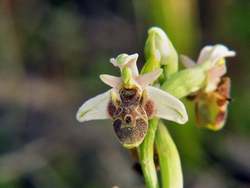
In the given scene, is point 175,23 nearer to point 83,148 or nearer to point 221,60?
point 83,148

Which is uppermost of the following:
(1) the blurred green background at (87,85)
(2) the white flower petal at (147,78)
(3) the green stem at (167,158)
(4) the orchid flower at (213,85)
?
(2) the white flower petal at (147,78)

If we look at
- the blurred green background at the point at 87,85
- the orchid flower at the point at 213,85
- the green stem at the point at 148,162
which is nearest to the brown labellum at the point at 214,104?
the orchid flower at the point at 213,85

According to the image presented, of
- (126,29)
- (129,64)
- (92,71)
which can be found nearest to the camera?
(129,64)

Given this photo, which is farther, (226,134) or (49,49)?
(49,49)

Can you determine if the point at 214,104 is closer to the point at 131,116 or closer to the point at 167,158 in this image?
the point at 167,158

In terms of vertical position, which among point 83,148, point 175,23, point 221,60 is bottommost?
point 83,148

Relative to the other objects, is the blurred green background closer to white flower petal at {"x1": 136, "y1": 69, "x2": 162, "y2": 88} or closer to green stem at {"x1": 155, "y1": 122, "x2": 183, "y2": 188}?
green stem at {"x1": 155, "y1": 122, "x2": 183, "y2": 188}

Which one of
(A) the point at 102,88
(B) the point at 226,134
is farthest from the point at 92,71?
(B) the point at 226,134

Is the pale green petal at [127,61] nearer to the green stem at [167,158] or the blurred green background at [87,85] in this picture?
the green stem at [167,158]
